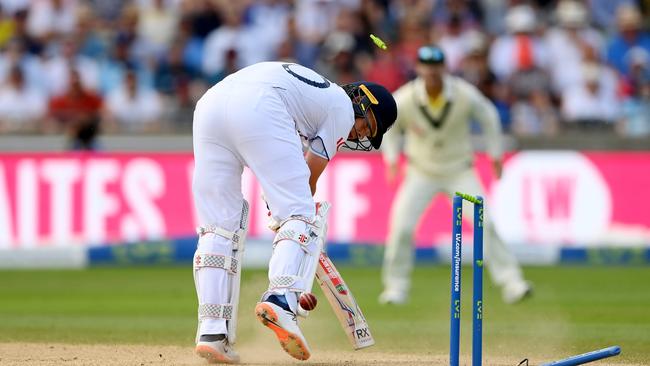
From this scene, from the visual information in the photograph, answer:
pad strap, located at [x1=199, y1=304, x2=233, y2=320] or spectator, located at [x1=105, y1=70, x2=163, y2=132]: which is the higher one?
pad strap, located at [x1=199, y1=304, x2=233, y2=320]

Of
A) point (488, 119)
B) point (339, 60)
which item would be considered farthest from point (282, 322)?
point (339, 60)

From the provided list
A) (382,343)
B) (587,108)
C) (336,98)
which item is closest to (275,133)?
(336,98)

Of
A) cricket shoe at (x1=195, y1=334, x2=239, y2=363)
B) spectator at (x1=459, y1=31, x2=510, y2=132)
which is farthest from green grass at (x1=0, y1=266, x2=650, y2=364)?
spectator at (x1=459, y1=31, x2=510, y2=132)

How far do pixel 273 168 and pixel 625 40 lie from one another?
1144 cm

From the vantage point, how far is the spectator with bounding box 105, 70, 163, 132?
16438 mm

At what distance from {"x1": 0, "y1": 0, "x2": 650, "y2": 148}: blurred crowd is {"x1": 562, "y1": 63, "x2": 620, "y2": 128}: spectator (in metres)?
0.02

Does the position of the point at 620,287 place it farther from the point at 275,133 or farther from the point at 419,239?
the point at 275,133

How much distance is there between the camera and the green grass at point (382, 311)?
8859mm

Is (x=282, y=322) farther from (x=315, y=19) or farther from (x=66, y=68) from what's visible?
(x=315, y=19)

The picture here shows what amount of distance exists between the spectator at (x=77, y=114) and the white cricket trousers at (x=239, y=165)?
9.34 meters

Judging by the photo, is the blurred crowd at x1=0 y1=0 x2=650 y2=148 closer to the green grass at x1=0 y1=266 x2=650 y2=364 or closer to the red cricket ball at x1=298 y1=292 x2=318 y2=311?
the green grass at x1=0 y1=266 x2=650 y2=364

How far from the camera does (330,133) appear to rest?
683 cm

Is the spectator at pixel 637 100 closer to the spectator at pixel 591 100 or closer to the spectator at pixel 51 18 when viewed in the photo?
the spectator at pixel 591 100

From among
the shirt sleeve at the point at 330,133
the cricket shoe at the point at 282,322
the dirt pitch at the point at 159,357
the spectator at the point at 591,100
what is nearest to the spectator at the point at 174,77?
the spectator at the point at 591,100
